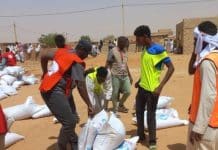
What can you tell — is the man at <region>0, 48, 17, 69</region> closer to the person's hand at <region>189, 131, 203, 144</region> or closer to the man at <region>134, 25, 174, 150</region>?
the man at <region>134, 25, 174, 150</region>

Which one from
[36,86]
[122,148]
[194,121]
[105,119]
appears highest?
[194,121]

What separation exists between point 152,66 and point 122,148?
3.57 ft

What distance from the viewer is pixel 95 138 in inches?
195

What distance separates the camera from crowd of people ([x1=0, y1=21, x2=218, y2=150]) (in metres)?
3.44

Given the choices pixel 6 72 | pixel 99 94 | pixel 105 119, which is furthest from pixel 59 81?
pixel 6 72

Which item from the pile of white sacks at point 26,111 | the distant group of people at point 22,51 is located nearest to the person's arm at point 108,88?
the pile of white sacks at point 26,111

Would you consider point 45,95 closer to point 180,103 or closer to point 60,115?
point 60,115

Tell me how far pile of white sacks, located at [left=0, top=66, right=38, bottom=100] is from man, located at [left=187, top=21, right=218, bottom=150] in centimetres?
832

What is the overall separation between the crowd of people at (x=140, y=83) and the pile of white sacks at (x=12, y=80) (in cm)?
429

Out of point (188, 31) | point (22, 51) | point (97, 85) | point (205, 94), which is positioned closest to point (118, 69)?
point (97, 85)

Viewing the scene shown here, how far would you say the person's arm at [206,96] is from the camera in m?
3.37

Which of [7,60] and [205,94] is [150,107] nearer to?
[205,94]

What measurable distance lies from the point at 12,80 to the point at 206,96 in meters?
10.1

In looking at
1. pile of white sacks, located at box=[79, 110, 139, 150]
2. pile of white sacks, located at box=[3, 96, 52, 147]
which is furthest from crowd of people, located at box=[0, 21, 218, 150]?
pile of white sacks, located at box=[3, 96, 52, 147]
